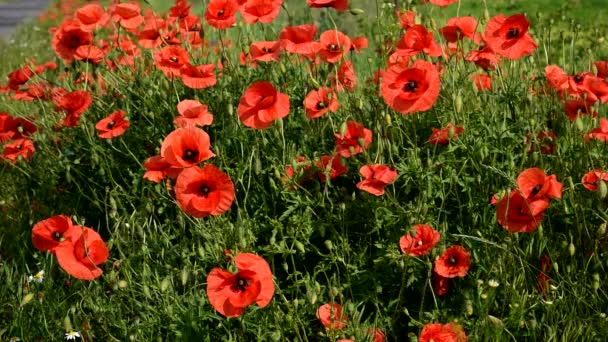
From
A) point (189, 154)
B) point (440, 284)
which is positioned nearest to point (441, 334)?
point (440, 284)

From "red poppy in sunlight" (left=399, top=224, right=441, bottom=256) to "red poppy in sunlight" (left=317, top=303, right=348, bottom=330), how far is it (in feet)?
0.90

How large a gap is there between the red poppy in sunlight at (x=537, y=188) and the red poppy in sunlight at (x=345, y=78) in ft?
3.35

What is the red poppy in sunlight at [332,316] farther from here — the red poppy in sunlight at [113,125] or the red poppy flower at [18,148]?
the red poppy flower at [18,148]

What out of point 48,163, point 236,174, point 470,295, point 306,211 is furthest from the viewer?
point 48,163

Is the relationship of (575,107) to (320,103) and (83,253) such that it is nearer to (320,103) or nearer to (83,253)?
(320,103)

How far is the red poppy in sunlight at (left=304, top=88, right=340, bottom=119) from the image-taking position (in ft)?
9.62

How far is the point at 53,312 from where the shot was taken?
9.63 feet

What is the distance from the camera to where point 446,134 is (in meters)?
2.90

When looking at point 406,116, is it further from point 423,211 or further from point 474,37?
point 423,211

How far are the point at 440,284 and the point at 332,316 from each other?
39 centimetres

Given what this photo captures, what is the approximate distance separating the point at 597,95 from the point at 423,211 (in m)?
0.77

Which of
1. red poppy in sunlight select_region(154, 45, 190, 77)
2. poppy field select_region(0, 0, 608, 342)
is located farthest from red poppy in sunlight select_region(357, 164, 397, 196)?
red poppy in sunlight select_region(154, 45, 190, 77)

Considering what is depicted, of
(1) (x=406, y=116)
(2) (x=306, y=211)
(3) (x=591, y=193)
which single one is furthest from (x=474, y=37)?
(2) (x=306, y=211)

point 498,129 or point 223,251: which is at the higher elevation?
point 498,129
